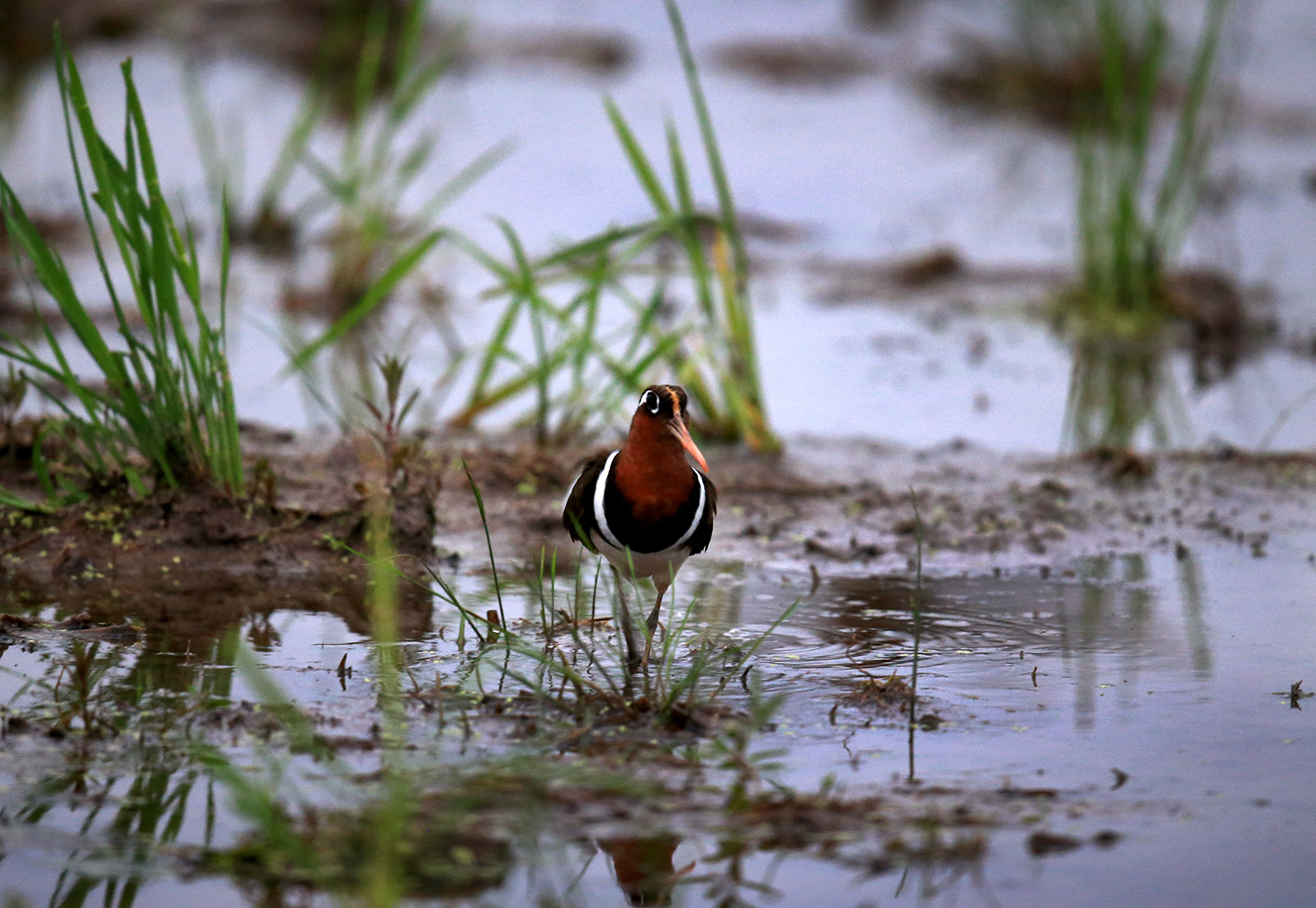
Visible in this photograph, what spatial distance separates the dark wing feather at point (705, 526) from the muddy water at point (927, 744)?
364 mm

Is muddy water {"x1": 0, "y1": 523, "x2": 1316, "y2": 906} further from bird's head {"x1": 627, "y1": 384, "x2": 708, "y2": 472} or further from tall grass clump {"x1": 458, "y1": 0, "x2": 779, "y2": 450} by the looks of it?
tall grass clump {"x1": 458, "y1": 0, "x2": 779, "y2": 450}

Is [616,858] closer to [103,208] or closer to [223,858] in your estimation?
[223,858]

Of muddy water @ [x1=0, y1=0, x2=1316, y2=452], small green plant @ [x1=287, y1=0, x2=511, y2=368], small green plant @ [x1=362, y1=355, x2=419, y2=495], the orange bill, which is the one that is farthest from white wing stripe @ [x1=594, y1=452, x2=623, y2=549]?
muddy water @ [x1=0, y1=0, x2=1316, y2=452]

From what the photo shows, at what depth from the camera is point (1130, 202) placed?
25.9 ft

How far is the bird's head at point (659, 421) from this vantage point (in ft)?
13.4

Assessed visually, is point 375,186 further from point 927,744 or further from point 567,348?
point 927,744

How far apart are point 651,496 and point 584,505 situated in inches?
10.6

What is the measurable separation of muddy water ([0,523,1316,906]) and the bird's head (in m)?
0.68

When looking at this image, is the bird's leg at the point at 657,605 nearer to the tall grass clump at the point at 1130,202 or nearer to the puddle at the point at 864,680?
the puddle at the point at 864,680

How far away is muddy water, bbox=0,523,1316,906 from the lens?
10.0 ft

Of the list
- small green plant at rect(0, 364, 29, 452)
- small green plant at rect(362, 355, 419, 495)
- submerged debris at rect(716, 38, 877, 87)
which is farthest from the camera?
submerged debris at rect(716, 38, 877, 87)

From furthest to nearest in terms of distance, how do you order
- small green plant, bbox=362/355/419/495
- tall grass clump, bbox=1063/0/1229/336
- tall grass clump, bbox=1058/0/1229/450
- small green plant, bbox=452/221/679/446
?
tall grass clump, bbox=1063/0/1229/336 → tall grass clump, bbox=1058/0/1229/450 → small green plant, bbox=452/221/679/446 → small green plant, bbox=362/355/419/495

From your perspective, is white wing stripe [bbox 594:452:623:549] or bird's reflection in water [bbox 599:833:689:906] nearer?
bird's reflection in water [bbox 599:833:689:906]

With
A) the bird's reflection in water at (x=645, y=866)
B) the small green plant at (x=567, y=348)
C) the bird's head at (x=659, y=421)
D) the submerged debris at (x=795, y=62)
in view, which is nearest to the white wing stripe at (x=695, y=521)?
the bird's head at (x=659, y=421)
